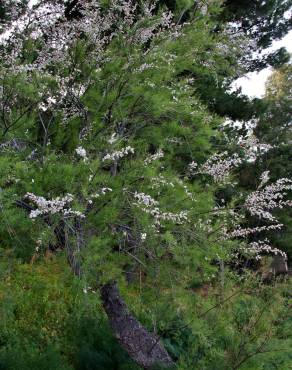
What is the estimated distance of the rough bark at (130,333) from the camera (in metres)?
4.80

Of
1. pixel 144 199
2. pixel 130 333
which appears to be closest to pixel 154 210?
pixel 144 199

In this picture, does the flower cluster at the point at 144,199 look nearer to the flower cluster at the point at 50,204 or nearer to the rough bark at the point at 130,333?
the flower cluster at the point at 50,204

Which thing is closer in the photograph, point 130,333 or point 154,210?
point 154,210

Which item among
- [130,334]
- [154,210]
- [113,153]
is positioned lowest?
[130,334]

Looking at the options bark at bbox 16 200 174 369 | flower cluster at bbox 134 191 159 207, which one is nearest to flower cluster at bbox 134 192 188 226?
flower cluster at bbox 134 191 159 207

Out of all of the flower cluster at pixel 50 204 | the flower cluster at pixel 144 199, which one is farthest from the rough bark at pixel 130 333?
the flower cluster at pixel 50 204

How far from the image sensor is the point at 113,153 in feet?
11.1

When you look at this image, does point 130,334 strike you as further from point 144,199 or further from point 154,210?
point 144,199

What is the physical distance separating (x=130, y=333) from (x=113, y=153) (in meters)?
2.29

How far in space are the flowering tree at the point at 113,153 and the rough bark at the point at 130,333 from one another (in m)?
0.01

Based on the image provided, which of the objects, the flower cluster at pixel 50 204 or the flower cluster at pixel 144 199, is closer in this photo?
the flower cluster at pixel 50 204

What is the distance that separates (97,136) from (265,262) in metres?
4.14

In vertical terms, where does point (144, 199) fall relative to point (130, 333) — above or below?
above

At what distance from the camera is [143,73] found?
4.09m
